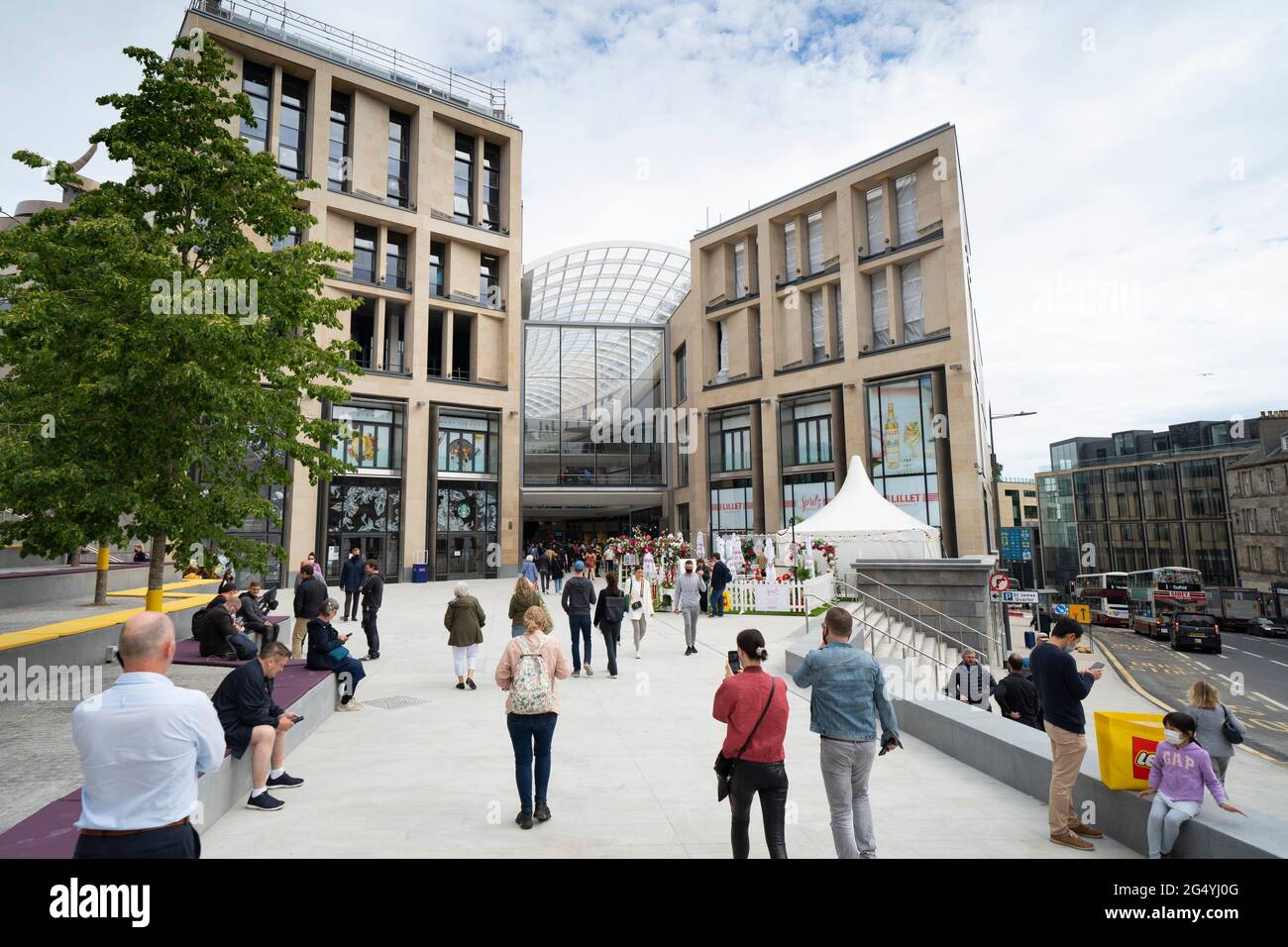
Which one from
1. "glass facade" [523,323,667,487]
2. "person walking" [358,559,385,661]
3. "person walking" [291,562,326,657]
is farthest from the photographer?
"glass facade" [523,323,667,487]

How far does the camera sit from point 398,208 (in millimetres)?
32562

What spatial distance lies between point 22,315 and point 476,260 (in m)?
29.2

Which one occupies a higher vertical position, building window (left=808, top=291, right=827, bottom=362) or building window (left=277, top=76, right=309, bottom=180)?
building window (left=277, top=76, right=309, bottom=180)

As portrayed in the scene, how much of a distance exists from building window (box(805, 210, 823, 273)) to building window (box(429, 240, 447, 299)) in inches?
802

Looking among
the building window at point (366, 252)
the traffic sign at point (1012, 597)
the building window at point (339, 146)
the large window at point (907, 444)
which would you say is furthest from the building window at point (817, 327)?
the building window at point (339, 146)

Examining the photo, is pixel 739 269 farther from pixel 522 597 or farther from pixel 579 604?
pixel 522 597

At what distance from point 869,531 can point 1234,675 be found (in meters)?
14.1

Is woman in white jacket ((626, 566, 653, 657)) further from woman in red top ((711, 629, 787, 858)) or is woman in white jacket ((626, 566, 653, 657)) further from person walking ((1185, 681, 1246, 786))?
woman in red top ((711, 629, 787, 858))

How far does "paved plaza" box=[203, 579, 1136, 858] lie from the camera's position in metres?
4.90

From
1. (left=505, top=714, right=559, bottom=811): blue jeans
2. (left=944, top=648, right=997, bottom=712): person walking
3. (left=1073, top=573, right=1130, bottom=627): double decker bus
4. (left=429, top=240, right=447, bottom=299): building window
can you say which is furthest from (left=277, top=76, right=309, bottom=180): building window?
(left=1073, top=573, right=1130, bottom=627): double decker bus

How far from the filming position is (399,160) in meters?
→ 33.7

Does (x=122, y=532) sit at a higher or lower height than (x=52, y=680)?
higher
